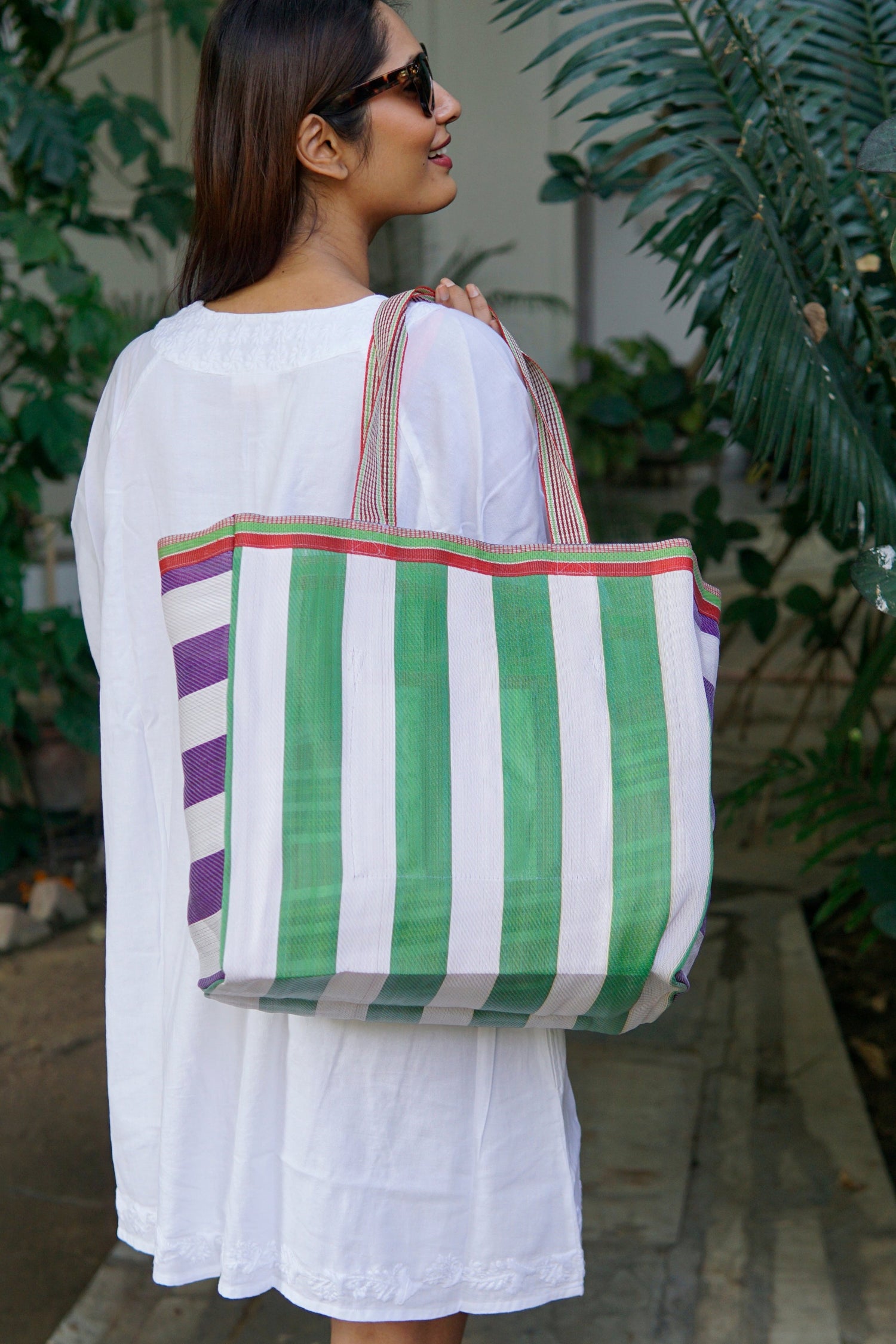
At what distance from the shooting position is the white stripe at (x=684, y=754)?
92cm

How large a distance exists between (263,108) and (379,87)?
94 millimetres

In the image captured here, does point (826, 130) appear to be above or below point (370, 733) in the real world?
above

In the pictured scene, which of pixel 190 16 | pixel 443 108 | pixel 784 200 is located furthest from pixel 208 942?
pixel 190 16

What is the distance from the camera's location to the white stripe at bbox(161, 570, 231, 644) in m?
0.92

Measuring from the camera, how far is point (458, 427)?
3.33 ft

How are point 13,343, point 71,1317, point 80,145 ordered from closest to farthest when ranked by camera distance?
point 71,1317
point 80,145
point 13,343

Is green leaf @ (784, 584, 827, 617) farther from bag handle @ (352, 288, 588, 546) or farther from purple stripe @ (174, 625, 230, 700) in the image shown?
purple stripe @ (174, 625, 230, 700)

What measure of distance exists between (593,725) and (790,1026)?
2108 millimetres

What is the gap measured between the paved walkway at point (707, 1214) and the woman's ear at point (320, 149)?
156 centimetres

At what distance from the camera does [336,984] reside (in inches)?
36.6

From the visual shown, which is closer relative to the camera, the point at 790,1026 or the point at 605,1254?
the point at 605,1254

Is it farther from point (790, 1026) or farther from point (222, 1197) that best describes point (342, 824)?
point (790, 1026)

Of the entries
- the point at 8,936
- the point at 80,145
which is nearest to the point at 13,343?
the point at 80,145

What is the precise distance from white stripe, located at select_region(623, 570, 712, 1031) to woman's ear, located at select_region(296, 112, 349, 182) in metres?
0.44
